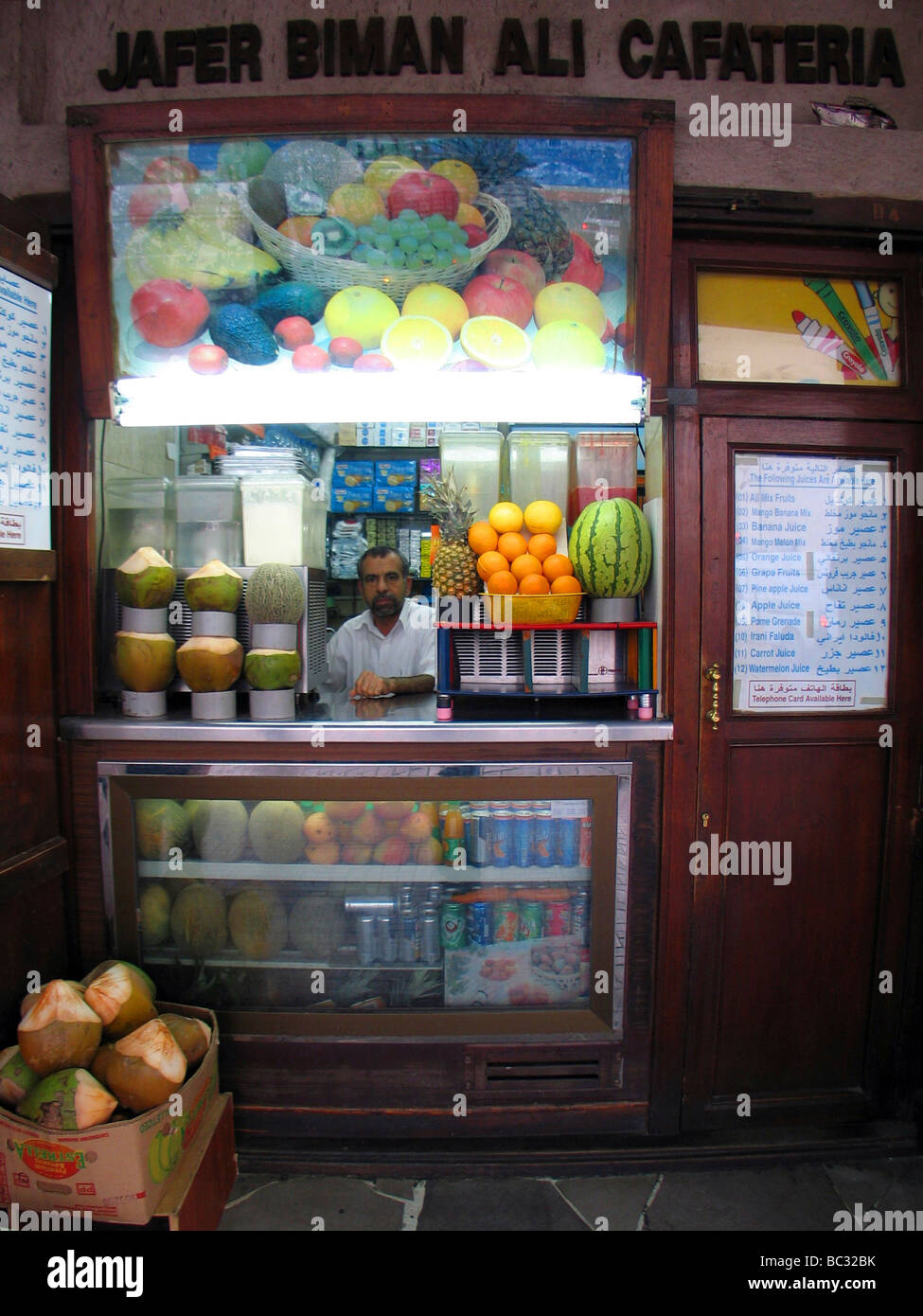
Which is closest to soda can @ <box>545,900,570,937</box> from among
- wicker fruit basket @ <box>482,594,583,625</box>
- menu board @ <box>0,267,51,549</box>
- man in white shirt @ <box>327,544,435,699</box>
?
wicker fruit basket @ <box>482,594,583,625</box>

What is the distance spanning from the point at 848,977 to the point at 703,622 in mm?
1319

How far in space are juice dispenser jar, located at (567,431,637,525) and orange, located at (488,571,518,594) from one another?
0.41 meters

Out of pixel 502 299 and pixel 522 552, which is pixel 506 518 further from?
pixel 502 299

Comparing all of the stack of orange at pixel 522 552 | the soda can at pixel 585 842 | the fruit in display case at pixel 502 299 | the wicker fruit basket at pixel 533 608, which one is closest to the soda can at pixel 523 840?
the soda can at pixel 585 842

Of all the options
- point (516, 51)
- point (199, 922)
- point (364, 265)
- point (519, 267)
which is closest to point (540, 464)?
point (519, 267)

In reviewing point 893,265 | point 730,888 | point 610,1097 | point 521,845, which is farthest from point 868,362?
point 610,1097

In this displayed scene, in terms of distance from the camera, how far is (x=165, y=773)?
238 cm

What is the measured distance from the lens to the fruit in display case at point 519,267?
2.40 metres

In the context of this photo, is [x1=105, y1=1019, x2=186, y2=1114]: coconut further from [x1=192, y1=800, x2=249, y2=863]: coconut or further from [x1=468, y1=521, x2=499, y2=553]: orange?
[x1=468, y1=521, x2=499, y2=553]: orange

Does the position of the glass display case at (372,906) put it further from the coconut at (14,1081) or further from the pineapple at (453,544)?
the pineapple at (453,544)

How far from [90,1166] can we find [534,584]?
1913mm

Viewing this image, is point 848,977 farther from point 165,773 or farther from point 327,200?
point 327,200

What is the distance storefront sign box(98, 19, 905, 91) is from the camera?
238cm

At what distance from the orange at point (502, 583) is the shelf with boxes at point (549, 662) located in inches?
4.5
